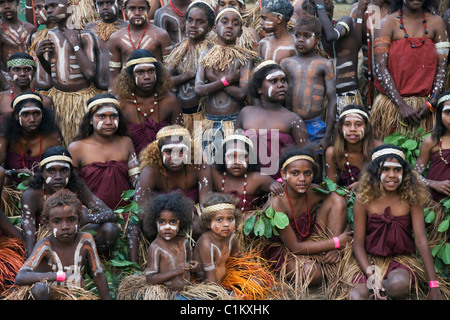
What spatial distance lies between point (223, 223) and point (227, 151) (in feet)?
2.31

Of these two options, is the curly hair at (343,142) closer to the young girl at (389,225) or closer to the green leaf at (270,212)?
the young girl at (389,225)

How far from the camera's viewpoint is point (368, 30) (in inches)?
249

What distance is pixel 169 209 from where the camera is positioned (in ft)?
15.3

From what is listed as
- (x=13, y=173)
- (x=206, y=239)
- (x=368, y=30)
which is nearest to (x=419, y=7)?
(x=368, y=30)

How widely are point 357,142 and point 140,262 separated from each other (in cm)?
173

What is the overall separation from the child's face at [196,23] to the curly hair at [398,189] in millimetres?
2107

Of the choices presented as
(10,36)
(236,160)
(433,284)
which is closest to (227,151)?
(236,160)

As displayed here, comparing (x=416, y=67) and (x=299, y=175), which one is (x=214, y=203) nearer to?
(x=299, y=175)

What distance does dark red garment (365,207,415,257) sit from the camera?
4766mm

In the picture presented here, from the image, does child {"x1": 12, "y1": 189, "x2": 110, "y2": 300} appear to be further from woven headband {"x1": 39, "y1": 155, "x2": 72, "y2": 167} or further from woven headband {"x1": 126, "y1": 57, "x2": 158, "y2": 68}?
woven headband {"x1": 126, "y1": 57, "x2": 158, "y2": 68}

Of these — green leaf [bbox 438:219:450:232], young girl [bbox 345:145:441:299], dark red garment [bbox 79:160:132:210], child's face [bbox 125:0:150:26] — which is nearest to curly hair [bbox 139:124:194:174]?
dark red garment [bbox 79:160:132:210]

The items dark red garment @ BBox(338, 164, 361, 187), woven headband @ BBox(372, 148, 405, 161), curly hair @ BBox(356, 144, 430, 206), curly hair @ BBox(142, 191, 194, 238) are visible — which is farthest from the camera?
dark red garment @ BBox(338, 164, 361, 187)

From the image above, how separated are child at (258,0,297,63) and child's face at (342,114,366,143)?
0.88m

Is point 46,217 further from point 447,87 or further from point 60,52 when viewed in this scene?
point 447,87
